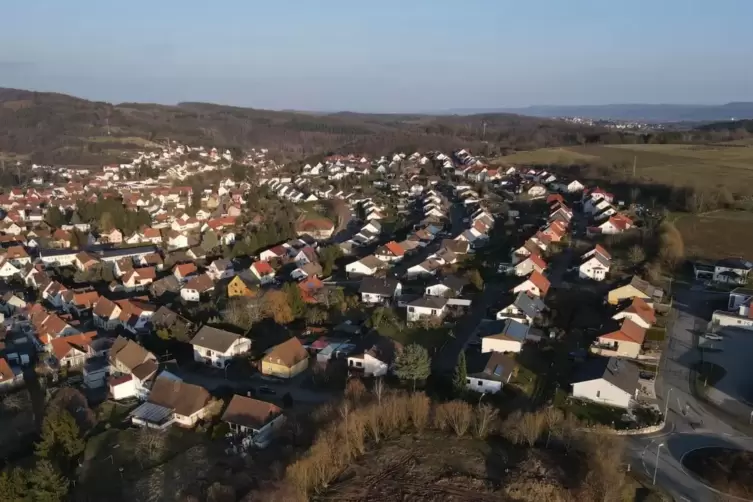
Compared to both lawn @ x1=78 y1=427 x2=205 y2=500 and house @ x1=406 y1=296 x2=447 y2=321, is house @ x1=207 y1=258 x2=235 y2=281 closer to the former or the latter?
house @ x1=406 y1=296 x2=447 y2=321

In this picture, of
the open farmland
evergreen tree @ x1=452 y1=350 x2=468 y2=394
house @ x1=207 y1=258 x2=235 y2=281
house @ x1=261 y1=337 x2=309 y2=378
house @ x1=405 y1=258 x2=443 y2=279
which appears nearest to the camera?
evergreen tree @ x1=452 y1=350 x2=468 y2=394

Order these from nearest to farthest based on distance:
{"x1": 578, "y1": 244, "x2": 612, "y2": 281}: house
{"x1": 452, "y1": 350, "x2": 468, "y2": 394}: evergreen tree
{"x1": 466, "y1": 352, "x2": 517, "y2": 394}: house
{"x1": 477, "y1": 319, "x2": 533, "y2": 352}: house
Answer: {"x1": 452, "y1": 350, "x2": 468, "y2": 394}: evergreen tree → {"x1": 466, "y1": 352, "x2": 517, "y2": 394}: house → {"x1": 477, "y1": 319, "x2": 533, "y2": 352}: house → {"x1": 578, "y1": 244, "x2": 612, "y2": 281}: house

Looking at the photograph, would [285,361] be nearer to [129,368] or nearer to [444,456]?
[129,368]

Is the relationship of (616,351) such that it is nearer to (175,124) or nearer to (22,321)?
(22,321)

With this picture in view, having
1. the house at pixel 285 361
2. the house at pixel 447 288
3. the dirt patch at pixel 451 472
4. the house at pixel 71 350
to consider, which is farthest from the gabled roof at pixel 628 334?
the house at pixel 71 350

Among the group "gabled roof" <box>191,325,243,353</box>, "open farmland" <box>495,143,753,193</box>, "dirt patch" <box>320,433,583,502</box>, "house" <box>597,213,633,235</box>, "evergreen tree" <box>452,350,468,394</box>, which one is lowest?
"dirt patch" <box>320,433,583,502</box>

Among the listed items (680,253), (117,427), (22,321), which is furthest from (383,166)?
(117,427)

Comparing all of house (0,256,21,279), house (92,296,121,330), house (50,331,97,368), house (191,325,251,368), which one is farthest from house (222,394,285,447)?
house (0,256,21,279)
